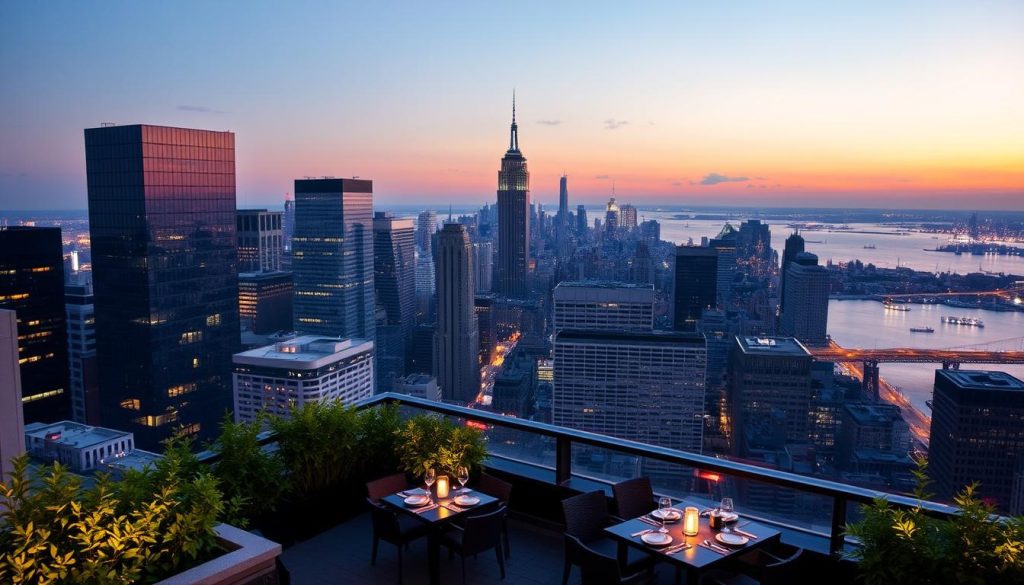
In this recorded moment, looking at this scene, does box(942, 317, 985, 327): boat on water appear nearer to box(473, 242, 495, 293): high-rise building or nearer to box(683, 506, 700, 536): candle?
box(683, 506, 700, 536): candle

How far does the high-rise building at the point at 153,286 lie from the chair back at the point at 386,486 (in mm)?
47700

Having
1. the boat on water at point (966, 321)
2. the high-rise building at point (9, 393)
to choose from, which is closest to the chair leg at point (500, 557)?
the high-rise building at point (9, 393)

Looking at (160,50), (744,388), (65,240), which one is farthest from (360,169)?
(744,388)

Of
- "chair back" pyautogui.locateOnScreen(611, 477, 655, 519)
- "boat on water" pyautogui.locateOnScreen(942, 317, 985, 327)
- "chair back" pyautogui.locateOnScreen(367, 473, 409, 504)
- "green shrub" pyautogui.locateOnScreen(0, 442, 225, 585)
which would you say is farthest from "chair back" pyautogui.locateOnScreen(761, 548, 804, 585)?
"boat on water" pyautogui.locateOnScreen(942, 317, 985, 327)

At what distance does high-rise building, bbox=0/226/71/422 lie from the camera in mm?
31891

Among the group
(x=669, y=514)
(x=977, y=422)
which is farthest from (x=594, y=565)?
(x=977, y=422)

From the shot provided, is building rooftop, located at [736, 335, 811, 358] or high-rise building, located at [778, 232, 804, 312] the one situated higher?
high-rise building, located at [778, 232, 804, 312]

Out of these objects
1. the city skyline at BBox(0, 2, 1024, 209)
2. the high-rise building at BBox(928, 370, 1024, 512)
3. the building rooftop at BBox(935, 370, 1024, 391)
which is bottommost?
the high-rise building at BBox(928, 370, 1024, 512)

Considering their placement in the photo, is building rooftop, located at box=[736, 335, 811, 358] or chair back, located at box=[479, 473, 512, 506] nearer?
chair back, located at box=[479, 473, 512, 506]

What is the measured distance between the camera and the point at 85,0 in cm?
3378

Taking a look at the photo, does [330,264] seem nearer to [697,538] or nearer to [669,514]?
[669,514]

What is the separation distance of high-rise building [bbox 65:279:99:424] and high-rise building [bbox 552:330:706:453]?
3353cm

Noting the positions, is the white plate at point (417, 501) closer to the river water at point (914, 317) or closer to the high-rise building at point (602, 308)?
the river water at point (914, 317)

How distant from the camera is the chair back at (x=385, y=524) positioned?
488 centimetres
